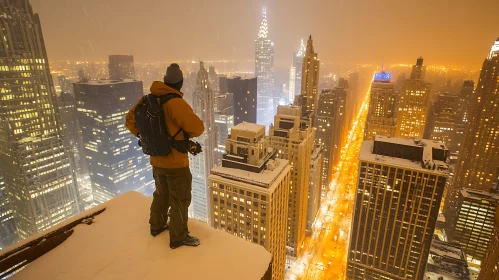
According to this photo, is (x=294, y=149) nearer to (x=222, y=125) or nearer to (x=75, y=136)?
(x=222, y=125)

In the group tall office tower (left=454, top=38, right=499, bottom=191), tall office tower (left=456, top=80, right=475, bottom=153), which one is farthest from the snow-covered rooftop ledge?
tall office tower (left=456, top=80, right=475, bottom=153)

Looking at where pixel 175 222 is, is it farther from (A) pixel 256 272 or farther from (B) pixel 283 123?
(B) pixel 283 123

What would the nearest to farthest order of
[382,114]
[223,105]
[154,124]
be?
[154,124]
[382,114]
[223,105]

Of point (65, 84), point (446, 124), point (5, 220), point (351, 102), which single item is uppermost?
point (65, 84)

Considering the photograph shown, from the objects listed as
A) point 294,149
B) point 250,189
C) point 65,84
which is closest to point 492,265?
point 250,189

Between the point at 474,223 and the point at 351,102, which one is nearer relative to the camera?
the point at 474,223

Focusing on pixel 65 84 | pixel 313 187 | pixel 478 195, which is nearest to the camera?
pixel 478 195

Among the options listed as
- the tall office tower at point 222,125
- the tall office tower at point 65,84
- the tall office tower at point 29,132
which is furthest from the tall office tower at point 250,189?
the tall office tower at point 65,84

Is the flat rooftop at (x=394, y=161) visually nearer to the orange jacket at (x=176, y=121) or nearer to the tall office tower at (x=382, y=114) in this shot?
the orange jacket at (x=176, y=121)
